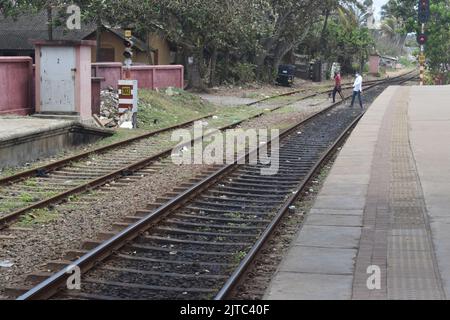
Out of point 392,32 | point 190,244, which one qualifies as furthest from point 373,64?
point 190,244

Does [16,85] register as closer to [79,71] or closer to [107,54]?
[79,71]

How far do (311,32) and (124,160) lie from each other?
1966 inches

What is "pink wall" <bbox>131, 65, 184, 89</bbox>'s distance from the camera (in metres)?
29.5

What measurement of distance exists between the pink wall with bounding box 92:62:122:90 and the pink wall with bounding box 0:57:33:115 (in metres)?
5.74

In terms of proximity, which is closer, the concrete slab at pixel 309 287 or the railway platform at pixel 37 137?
the concrete slab at pixel 309 287

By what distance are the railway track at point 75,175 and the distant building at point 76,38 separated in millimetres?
27516

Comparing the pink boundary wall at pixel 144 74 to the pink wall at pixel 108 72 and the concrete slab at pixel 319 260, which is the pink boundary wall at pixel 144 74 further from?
the concrete slab at pixel 319 260
